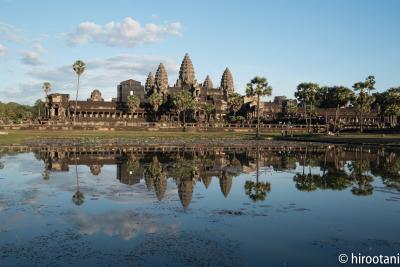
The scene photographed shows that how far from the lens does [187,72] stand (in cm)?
18950

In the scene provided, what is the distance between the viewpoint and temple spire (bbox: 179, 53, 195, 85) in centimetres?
18850

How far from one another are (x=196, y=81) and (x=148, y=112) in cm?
3783

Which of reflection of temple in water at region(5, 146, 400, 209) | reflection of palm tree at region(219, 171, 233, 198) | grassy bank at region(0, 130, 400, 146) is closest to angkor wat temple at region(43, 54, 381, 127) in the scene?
grassy bank at region(0, 130, 400, 146)

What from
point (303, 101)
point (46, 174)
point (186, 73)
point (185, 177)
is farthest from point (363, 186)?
→ point (186, 73)

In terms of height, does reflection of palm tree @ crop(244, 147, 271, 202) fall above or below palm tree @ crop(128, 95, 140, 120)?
below

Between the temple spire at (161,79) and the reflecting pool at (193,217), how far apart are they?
155594mm

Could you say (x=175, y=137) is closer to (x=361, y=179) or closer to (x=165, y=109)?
(x=361, y=179)

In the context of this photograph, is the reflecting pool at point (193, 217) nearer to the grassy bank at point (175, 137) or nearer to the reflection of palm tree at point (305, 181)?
the reflection of palm tree at point (305, 181)

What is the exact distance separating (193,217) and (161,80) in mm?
172654

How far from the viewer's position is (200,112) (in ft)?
540

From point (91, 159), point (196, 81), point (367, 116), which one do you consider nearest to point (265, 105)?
point (196, 81)

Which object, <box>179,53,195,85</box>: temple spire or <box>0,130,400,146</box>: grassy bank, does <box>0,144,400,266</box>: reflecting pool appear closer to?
<box>0,130,400,146</box>: grassy bank

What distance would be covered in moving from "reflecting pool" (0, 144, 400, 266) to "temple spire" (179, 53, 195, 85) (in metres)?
160

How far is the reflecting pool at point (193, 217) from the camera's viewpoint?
11.9 meters
